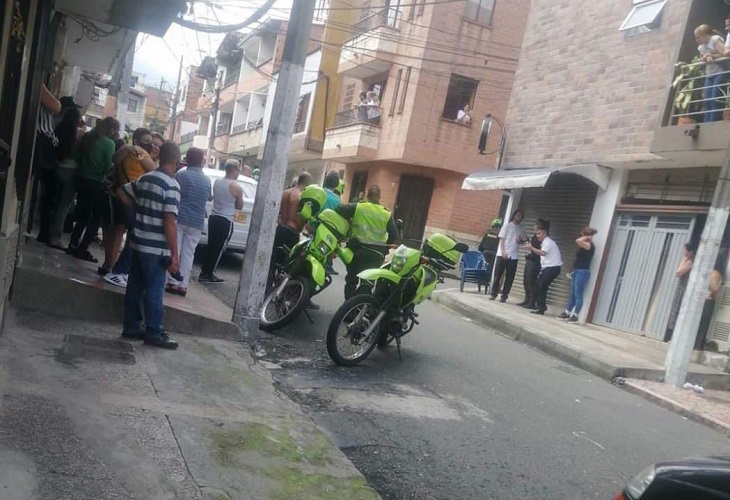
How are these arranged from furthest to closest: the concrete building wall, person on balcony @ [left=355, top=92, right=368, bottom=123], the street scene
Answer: person on balcony @ [left=355, top=92, right=368, bottom=123], the concrete building wall, the street scene

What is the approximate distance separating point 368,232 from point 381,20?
18.8m

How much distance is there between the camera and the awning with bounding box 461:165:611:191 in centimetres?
1234

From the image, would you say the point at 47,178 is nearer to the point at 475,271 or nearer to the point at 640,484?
the point at 640,484

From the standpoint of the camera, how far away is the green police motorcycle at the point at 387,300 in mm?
6422

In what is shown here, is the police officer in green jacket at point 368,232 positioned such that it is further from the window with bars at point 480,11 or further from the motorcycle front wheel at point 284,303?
the window with bars at point 480,11

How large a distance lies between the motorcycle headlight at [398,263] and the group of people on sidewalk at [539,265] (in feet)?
21.4

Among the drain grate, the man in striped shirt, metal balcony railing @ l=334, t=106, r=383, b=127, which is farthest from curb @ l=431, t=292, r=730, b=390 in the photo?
metal balcony railing @ l=334, t=106, r=383, b=127

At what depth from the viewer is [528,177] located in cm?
1324

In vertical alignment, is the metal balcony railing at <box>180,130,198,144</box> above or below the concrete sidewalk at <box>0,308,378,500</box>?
above

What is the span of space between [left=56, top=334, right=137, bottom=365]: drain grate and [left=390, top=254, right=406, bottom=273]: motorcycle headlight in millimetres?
2628

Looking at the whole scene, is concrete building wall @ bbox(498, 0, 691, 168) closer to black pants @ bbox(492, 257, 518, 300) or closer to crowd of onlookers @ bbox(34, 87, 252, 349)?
black pants @ bbox(492, 257, 518, 300)

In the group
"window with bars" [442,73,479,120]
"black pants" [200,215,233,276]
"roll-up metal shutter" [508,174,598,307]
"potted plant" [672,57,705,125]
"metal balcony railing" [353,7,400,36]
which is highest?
"metal balcony railing" [353,7,400,36]

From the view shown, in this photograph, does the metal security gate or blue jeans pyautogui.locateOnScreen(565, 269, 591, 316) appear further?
blue jeans pyautogui.locateOnScreen(565, 269, 591, 316)

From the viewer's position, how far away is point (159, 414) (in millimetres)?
4152
